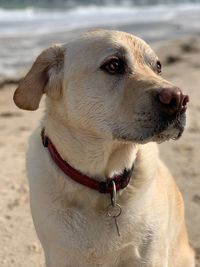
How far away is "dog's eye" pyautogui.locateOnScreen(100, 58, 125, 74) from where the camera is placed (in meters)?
3.00

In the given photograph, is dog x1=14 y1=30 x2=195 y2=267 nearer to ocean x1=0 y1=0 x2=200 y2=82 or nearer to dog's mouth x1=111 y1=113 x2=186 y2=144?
dog's mouth x1=111 y1=113 x2=186 y2=144

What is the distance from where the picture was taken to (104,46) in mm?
3035

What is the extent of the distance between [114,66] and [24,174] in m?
2.47

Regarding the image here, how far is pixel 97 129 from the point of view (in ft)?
9.80

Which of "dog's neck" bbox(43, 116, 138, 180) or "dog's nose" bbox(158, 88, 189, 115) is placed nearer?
"dog's nose" bbox(158, 88, 189, 115)

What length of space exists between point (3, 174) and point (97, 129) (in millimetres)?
2454

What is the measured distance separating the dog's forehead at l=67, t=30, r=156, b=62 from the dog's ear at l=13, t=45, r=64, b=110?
80 mm

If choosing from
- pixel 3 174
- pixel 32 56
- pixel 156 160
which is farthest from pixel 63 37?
pixel 156 160

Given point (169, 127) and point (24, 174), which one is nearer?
point (169, 127)

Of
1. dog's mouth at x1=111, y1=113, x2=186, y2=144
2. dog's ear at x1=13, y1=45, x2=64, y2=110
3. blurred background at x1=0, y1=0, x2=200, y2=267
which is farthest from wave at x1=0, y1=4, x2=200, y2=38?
dog's mouth at x1=111, y1=113, x2=186, y2=144

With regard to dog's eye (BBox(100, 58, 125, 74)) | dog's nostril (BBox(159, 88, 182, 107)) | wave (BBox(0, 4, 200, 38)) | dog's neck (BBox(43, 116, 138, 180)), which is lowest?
wave (BBox(0, 4, 200, 38))

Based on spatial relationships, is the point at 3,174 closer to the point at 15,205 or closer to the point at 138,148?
the point at 15,205

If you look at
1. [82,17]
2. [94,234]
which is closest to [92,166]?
[94,234]

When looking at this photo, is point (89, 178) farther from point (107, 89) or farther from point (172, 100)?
point (172, 100)
